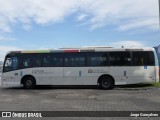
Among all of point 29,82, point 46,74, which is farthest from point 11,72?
point 46,74

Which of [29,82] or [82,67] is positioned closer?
[82,67]

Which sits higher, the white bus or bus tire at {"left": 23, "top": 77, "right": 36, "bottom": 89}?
the white bus

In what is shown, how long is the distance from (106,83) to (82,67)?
6.38 feet

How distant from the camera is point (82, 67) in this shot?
21531 mm

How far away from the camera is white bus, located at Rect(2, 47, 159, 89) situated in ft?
69.3

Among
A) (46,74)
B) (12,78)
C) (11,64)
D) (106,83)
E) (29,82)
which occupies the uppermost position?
(11,64)

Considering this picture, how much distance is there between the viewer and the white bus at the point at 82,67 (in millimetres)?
21109

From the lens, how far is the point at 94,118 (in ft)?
31.3

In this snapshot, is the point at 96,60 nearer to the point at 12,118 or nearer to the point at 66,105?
the point at 66,105

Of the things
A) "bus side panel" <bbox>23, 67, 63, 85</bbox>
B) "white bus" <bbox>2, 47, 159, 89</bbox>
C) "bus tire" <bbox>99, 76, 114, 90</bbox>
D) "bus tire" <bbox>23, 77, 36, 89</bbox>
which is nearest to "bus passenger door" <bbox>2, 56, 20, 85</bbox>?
"white bus" <bbox>2, 47, 159, 89</bbox>

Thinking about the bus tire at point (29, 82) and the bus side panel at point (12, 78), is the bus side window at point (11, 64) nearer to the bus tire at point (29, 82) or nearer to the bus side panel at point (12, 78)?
the bus side panel at point (12, 78)

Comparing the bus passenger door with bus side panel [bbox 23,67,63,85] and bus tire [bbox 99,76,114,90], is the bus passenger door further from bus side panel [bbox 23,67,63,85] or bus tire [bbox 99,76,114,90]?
bus tire [bbox 99,76,114,90]

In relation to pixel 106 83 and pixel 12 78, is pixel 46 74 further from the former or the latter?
pixel 106 83

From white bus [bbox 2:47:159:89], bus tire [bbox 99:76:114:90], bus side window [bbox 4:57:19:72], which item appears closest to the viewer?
white bus [bbox 2:47:159:89]
